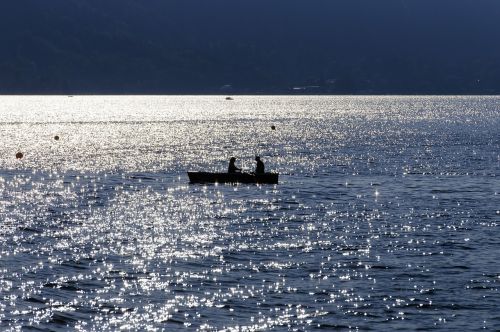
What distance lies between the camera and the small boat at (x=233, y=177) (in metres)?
89.1

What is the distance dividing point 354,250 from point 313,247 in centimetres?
253

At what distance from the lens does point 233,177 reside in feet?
294

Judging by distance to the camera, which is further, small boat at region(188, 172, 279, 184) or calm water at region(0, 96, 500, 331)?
small boat at region(188, 172, 279, 184)

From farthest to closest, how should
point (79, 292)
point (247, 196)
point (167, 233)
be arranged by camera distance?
1. point (247, 196)
2. point (167, 233)
3. point (79, 292)

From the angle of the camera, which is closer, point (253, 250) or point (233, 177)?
point (253, 250)

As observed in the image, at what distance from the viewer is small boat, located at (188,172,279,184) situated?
8906 centimetres

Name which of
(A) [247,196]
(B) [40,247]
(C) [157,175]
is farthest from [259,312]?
(C) [157,175]

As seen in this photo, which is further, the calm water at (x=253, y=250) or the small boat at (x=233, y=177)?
the small boat at (x=233, y=177)

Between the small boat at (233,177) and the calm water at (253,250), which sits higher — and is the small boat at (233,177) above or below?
above

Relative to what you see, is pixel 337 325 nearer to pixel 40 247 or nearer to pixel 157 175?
pixel 40 247

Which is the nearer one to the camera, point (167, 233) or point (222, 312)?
point (222, 312)

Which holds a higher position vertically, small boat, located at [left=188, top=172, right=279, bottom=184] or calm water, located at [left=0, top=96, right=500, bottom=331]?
small boat, located at [left=188, top=172, right=279, bottom=184]

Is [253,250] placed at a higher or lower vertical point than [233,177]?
lower

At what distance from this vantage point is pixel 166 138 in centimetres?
17838
